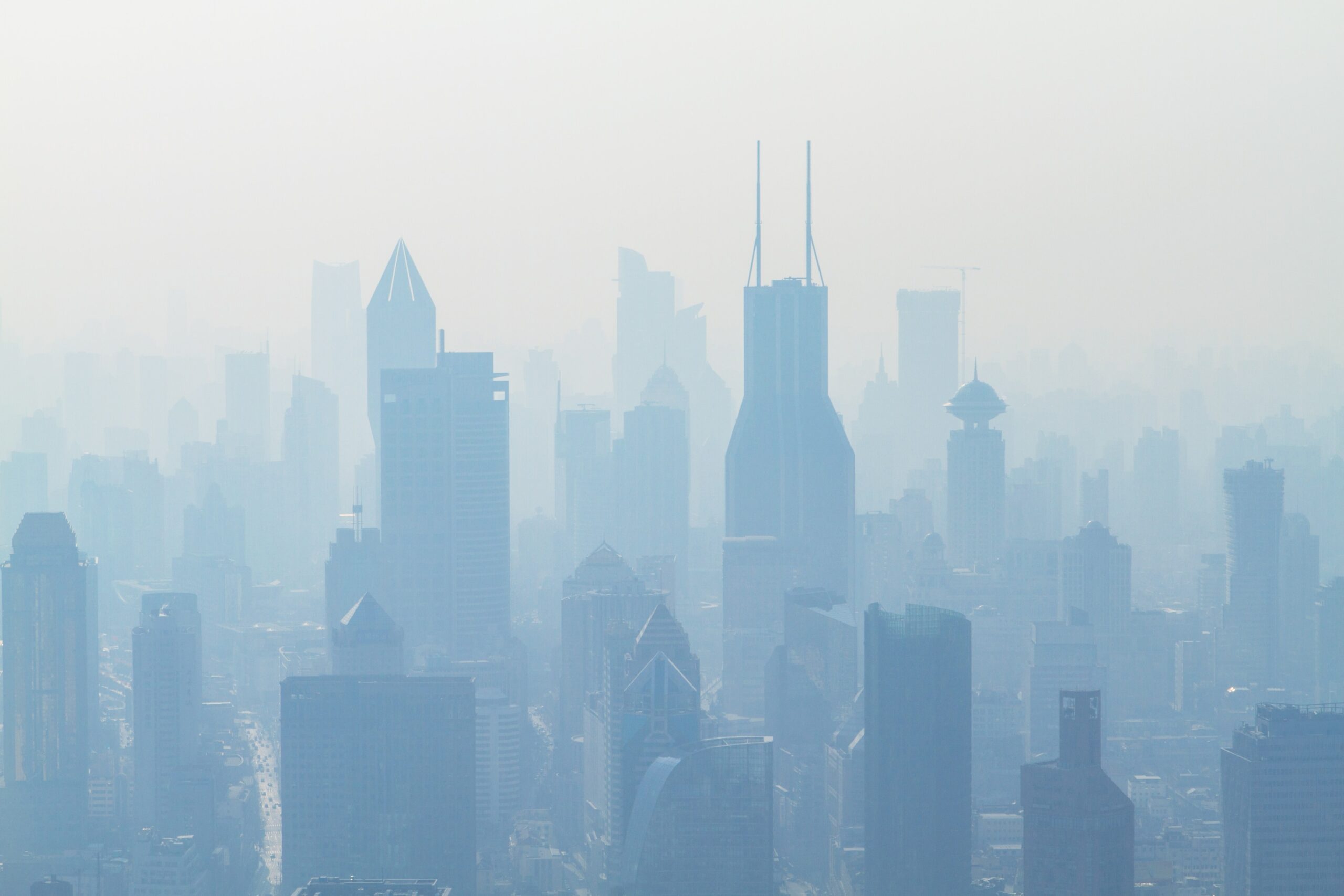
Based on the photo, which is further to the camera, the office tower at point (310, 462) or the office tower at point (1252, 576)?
the office tower at point (310, 462)

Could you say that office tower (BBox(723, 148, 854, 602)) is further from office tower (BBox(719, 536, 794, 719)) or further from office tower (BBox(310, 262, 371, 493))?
office tower (BBox(310, 262, 371, 493))

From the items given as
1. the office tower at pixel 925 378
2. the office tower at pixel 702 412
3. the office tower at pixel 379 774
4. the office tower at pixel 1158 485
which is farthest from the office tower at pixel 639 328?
the office tower at pixel 379 774

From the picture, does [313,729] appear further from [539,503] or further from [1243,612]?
[539,503]

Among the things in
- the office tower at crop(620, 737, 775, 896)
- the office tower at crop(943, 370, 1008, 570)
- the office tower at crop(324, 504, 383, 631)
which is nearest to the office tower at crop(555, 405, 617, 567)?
the office tower at crop(324, 504, 383, 631)

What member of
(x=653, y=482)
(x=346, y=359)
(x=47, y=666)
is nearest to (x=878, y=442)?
(x=653, y=482)

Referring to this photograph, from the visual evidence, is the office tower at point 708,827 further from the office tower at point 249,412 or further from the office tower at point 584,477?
the office tower at point 249,412
